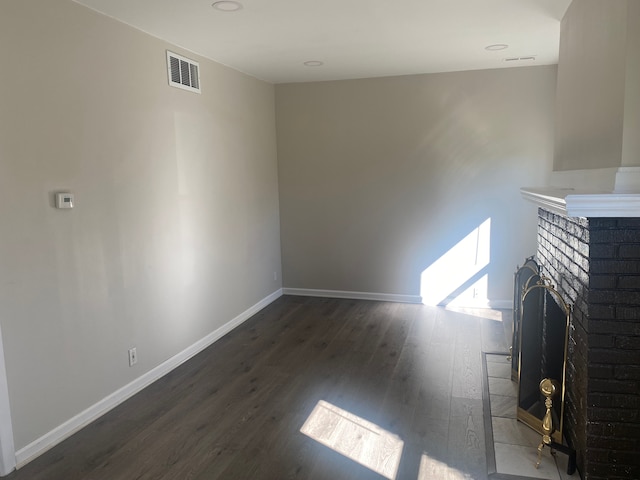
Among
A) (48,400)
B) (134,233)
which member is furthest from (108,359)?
(134,233)

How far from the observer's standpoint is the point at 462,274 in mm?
5219

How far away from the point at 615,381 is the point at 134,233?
2.93 metres

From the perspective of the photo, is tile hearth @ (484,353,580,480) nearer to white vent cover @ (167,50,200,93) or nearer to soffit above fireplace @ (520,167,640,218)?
soffit above fireplace @ (520,167,640,218)

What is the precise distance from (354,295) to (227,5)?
11.8 feet

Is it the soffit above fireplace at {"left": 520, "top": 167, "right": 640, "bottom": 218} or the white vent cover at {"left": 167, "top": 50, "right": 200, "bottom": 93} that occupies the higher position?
the white vent cover at {"left": 167, "top": 50, "right": 200, "bottom": 93}

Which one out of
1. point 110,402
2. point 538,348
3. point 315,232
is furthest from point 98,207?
point 315,232

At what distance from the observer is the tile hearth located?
2.35 m

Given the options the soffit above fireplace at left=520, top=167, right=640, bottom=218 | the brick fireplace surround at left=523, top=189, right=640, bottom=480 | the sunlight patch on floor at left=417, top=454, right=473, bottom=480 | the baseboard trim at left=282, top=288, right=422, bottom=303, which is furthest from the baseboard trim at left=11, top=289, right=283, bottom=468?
the soffit above fireplace at left=520, top=167, right=640, bottom=218

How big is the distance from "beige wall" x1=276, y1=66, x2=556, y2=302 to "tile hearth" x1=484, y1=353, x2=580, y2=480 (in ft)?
7.27

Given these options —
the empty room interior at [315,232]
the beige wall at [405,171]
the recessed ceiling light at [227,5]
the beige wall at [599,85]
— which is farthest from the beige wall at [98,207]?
the beige wall at [599,85]

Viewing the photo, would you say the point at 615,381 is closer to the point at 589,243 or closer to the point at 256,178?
the point at 589,243

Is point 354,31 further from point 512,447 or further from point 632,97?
point 512,447

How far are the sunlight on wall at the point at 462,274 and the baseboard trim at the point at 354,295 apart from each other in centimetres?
17

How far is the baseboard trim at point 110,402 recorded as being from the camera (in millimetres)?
2582
